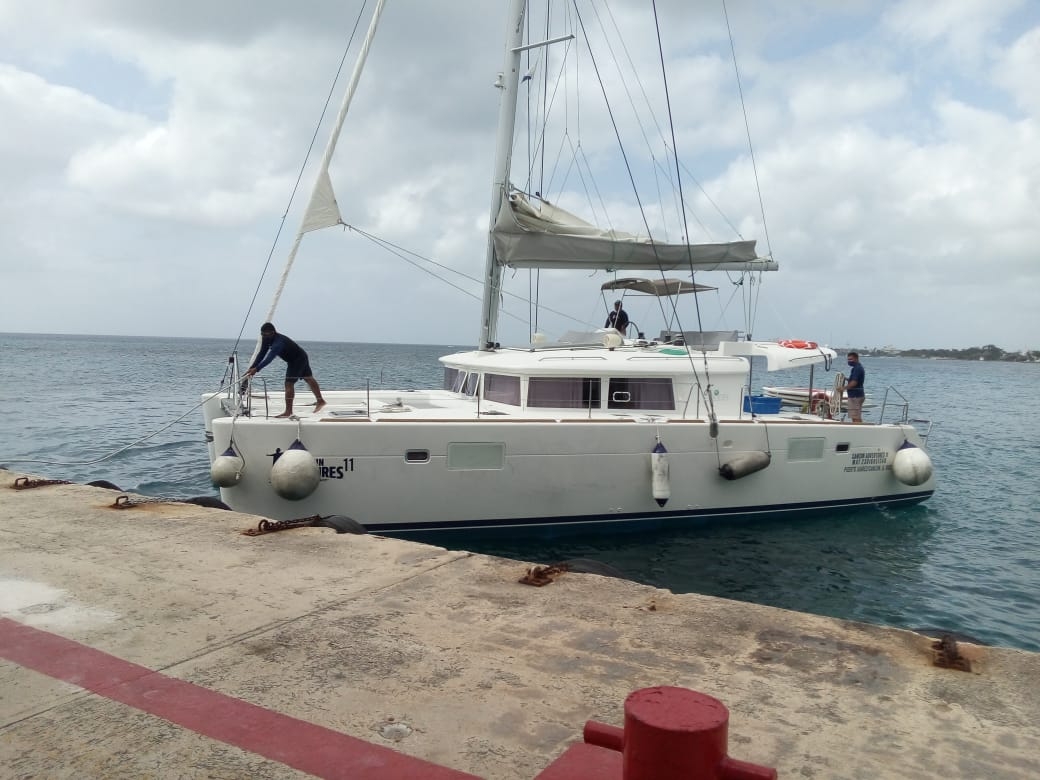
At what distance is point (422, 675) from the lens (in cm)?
353

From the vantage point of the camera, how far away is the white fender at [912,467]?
11.6 m

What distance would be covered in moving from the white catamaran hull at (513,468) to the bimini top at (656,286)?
3701 mm

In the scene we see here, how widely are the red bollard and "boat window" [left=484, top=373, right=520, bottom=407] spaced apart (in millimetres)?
8482

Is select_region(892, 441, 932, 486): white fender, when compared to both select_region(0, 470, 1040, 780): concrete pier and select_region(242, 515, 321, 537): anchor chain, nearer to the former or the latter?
select_region(0, 470, 1040, 780): concrete pier

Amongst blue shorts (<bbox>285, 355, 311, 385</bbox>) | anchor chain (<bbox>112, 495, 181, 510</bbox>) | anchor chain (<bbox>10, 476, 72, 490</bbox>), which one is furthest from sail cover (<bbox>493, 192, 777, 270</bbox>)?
anchor chain (<bbox>10, 476, 72, 490</bbox>)

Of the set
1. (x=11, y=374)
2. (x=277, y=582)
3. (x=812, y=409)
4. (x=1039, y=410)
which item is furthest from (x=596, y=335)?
(x=11, y=374)

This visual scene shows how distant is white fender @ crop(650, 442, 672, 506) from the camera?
9.61m

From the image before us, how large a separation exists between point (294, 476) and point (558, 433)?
321 centimetres

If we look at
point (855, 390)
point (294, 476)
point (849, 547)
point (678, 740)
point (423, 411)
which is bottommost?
point (849, 547)

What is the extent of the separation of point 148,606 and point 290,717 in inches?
69.4

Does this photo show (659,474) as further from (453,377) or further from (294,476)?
(453,377)

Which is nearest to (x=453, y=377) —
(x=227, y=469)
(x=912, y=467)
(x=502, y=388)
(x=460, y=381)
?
(x=460, y=381)

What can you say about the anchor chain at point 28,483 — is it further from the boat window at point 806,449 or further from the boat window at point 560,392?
the boat window at point 806,449

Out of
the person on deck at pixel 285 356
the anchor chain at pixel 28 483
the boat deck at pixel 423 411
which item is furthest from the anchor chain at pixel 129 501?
the person on deck at pixel 285 356
